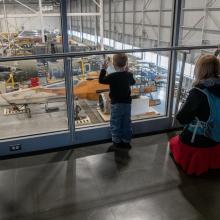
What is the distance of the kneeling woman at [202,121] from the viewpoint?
2.06 metres

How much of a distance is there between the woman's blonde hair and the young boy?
71 cm

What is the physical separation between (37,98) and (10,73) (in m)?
1.63

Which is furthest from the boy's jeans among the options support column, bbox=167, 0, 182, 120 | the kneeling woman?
support column, bbox=167, 0, 182, 120

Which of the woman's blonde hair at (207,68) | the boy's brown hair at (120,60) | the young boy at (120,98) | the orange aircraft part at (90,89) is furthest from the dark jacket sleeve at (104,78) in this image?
the woman's blonde hair at (207,68)

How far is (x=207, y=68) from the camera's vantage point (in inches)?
81.4

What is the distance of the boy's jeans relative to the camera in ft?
8.57

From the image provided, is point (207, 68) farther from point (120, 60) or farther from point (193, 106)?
point (120, 60)

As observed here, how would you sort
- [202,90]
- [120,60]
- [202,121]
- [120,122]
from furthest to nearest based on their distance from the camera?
[120,122] → [120,60] → [202,121] → [202,90]

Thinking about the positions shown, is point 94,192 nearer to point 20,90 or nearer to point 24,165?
point 24,165

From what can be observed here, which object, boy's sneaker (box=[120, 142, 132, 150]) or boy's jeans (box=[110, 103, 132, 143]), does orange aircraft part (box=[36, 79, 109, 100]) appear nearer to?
boy's jeans (box=[110, 103, 132, 143])

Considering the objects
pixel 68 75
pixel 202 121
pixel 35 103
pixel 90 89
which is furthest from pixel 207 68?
pixel 35 103

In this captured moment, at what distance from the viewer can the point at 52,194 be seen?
2.05m

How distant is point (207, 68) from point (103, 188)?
1.34 metres

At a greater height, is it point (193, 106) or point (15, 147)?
point (193, 106)
